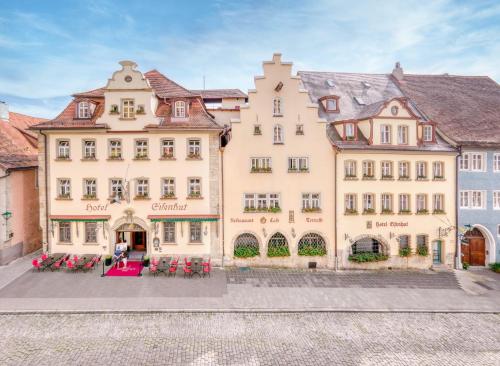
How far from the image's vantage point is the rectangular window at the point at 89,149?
71.9 ft

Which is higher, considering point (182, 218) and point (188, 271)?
point (182, 218)

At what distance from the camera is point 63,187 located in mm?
22141

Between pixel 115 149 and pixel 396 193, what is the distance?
21.0 metres

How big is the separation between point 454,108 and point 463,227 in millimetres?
10480

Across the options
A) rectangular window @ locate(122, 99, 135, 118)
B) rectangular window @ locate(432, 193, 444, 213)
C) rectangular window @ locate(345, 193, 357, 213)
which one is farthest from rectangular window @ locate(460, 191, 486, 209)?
rectangular window @ locate(122, 99, 135, 118)

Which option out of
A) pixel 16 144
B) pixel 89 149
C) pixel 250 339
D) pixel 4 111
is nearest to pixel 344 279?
pixel 250 339

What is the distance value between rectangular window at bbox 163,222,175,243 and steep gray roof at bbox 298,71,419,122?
14904mm

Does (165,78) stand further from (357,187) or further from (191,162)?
(357,187)

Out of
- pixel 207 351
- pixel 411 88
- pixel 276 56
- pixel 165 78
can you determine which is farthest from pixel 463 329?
pixel 165 78

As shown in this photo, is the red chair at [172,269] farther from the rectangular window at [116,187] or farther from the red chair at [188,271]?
the rectangular window at [116,187]

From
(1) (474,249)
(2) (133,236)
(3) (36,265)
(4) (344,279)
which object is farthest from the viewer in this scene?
(2) (133,236)

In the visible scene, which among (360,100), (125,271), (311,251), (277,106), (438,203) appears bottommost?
(125,271)

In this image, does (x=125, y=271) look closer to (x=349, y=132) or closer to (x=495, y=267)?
(x=349, y=132)

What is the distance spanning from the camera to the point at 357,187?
22453 millimetres
